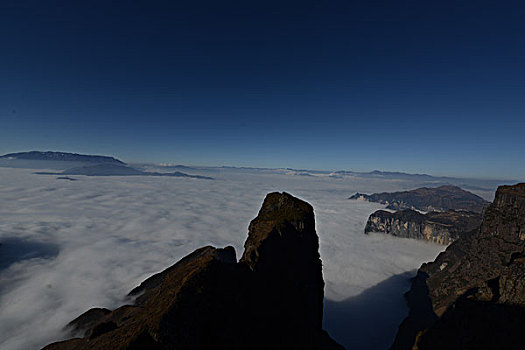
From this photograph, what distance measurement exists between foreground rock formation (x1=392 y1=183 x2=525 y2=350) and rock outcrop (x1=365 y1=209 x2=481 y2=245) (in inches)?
2235

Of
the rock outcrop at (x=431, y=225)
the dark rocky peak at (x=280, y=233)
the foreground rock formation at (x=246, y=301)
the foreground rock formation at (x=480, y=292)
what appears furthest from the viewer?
the rock outcrop at (x=431, y=225)

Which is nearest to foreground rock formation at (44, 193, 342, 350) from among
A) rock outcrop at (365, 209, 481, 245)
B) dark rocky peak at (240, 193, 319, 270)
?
dark rocky peak at (240, 193, 319, 270)

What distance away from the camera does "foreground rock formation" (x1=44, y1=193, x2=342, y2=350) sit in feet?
41.4

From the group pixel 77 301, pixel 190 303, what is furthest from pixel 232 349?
pixel 77 301

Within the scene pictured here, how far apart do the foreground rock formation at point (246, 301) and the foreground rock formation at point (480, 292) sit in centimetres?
2361

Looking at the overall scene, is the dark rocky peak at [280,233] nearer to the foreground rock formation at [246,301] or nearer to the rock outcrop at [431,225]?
the foreground rock formation at [246,301]

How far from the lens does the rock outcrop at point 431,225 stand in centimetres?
13490

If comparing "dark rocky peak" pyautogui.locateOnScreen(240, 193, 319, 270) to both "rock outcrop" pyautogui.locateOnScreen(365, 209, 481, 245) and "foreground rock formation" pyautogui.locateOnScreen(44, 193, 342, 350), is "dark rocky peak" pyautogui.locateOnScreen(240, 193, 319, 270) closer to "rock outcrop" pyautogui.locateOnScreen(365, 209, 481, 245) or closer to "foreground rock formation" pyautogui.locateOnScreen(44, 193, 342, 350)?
"foreground rock formation" pyautogui.locateOnScreen(44, 193, 342, 350)

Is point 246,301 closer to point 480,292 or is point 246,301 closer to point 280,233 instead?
point 280,233

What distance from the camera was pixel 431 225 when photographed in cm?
14962

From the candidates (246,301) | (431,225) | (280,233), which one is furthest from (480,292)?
(431,225)

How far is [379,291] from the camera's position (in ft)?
339

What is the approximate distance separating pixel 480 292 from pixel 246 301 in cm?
5089

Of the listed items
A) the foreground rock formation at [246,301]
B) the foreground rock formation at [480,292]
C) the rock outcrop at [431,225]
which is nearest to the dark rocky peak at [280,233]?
the foreground rock formation at [246,301]
